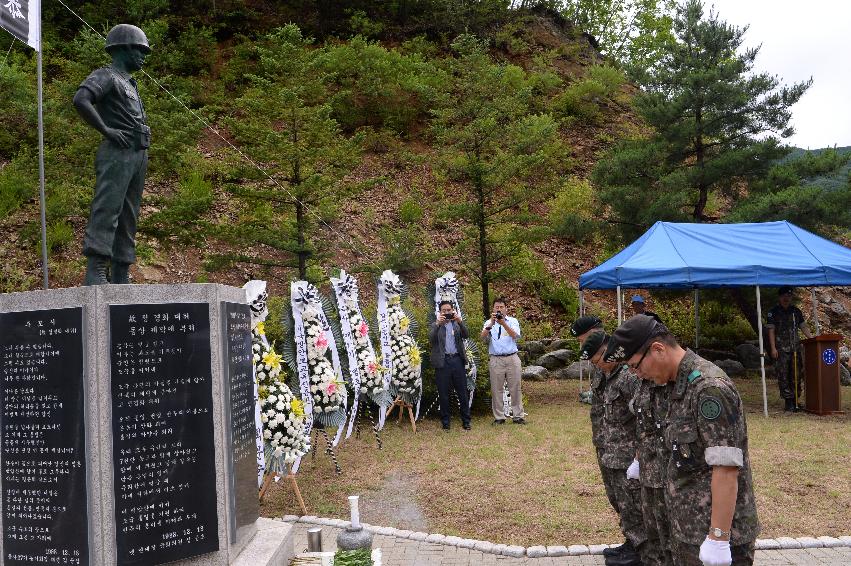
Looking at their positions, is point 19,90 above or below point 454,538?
above

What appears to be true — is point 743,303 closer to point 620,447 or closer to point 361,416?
point 361,416

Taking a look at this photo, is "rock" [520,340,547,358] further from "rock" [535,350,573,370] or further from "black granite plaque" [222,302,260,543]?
"black granite plaque" [222,302,260,543]

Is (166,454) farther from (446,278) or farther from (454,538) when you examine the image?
(446,278)

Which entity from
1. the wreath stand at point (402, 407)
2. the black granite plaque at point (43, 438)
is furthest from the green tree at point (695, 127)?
the black granite plaque at point (43, 438)

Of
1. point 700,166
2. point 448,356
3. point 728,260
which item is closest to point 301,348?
point 448,356

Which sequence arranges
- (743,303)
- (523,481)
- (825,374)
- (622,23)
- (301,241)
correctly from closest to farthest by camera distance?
(523,481)
(825,374)
(301,241)
(743,303)
(622,23)

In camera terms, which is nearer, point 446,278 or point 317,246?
point 446,278

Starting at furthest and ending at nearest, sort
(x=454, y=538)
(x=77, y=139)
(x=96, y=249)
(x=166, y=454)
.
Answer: (x=77, y=139) < (x=454, y=538) < (x=96, y=249) < (x=166, y=454)

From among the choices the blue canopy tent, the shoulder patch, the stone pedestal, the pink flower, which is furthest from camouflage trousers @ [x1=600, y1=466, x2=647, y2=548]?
the blue canopy tent

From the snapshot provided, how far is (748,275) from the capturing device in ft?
32.2

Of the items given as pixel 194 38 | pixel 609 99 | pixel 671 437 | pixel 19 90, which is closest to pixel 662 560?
pixel 671 437

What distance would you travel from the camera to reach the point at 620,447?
4.52 meters

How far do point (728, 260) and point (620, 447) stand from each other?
6.42m

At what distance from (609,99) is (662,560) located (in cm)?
2436
